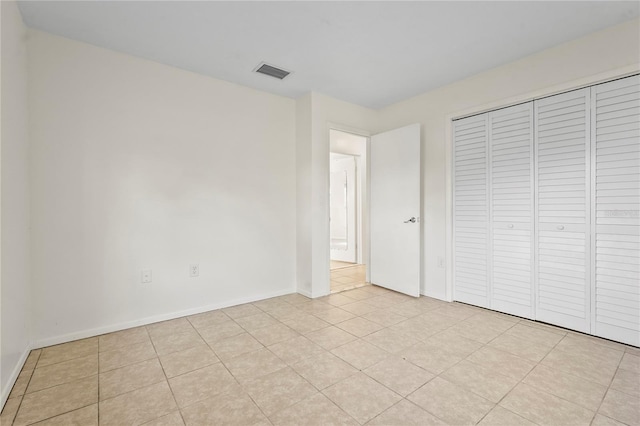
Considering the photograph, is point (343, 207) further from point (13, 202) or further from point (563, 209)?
point (13, 202)

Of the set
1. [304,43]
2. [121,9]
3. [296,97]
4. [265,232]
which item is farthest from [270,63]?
[265,232]

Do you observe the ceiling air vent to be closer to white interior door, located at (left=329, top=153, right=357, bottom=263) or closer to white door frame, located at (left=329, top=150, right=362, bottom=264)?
white door frame, located at (left=329, top=150, right=362, bottom=264)

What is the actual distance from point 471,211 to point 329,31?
2282 mm

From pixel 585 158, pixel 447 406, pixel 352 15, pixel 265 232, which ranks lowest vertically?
pixel 447 406

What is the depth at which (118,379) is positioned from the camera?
5.89 feet

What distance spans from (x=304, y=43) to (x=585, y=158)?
253 centimetres

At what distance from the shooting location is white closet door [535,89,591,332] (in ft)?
7.78

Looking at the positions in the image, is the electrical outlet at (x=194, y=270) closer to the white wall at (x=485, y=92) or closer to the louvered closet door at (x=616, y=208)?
the white wall at (x=485, y=92)

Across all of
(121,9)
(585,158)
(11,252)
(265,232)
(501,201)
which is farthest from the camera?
(265,232)

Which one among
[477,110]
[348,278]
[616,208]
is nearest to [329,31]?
[477,110]

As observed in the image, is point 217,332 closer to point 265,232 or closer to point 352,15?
point 265,232

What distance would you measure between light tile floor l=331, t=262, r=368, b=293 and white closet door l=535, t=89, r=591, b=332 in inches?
81.5

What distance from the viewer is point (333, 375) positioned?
5.99ft

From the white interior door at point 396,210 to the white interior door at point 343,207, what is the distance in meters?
1.88
